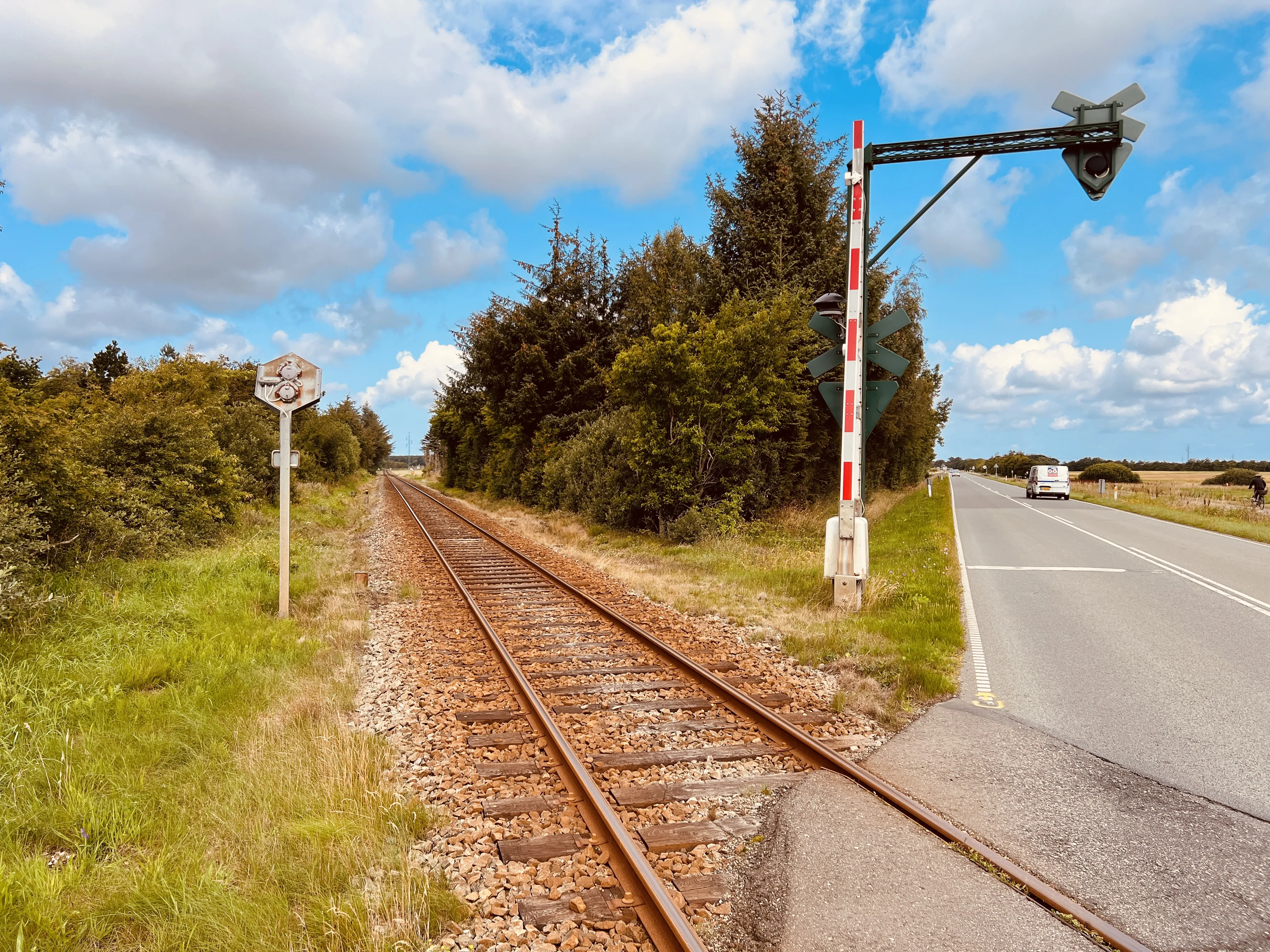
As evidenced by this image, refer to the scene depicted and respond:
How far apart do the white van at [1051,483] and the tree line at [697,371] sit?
20.8ft

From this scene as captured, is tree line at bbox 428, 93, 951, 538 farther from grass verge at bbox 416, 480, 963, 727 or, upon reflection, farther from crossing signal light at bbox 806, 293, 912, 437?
crossing signal light at bbox 806, 293, 912, 437

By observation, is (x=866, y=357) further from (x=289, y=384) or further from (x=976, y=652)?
(x=289, y=384)

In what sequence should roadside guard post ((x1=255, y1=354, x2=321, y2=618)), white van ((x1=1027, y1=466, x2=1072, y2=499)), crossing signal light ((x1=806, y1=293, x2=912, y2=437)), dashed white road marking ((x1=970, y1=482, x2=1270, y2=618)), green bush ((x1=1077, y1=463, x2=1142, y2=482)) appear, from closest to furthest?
roadside guard post ((x1=255, y1=354, x2=321, y2=618)) < crossing signal light ((x1=806, y1=293, x2=912, y2=437)) < dashed white road marking ((x1=970, y1=482, x2=1270, y2=618)) < white van ((x1=1027, y1=466, x2=1072, y2=499)) < green bush ((x1=1077, y1=463, x2=1142, y2=482))

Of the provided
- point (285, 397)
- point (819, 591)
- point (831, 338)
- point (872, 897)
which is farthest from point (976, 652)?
point (285, 397)

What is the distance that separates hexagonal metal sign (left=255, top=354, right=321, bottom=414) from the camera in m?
9.08

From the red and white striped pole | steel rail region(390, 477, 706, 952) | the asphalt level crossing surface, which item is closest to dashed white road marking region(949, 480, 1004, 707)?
the asphalt level crossing surface

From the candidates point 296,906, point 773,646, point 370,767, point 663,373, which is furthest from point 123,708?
point 663,373

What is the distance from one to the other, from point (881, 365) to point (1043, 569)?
6.91 m

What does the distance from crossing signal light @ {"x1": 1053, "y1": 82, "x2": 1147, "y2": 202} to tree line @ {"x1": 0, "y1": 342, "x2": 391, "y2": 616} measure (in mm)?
12094

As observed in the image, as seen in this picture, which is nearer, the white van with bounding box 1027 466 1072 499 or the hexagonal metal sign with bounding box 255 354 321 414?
the hexagonal metal sign with bounding box 255 354 321 414

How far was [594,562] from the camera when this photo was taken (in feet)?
49.0

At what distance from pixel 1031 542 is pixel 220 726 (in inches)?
718

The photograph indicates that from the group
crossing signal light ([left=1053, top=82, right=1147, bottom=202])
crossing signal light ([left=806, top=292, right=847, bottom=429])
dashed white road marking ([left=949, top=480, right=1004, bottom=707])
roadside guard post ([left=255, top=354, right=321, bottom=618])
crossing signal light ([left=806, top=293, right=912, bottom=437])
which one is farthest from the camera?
crossing signal light ([left=806, top=292, right=847, bottom=429])

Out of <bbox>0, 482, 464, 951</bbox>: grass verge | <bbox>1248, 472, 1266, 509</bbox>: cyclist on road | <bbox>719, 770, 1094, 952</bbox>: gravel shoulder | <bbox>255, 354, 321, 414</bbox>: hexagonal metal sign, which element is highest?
<bbox>255, 354, 321, 414</bbox>: hexagonal metal sign
